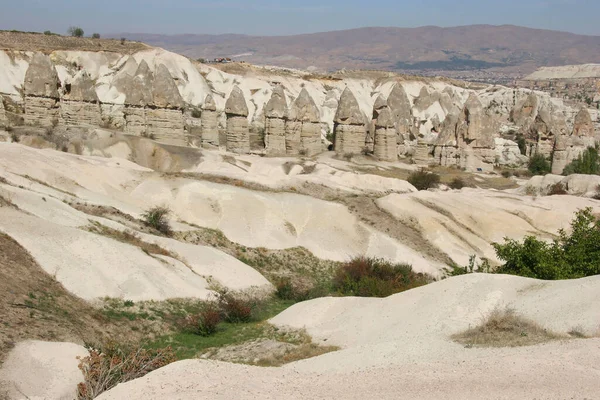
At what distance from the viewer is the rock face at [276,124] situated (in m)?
37.6

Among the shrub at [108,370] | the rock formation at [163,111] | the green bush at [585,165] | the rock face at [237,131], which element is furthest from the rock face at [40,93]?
the green bush at [585,165]

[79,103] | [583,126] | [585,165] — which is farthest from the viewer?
[583,126]

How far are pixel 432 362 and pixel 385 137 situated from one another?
31.7 metres

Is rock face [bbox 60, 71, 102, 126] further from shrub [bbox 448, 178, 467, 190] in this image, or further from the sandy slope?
the sandy slope

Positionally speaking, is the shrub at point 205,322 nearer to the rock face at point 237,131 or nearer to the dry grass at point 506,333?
the dry grass at point 506,333

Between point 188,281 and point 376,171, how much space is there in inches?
840

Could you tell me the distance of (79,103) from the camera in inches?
1246

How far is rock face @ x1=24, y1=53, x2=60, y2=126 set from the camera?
30.0 m

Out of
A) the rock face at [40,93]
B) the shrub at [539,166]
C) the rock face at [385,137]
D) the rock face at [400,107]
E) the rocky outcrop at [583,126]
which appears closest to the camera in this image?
the rock face at [40,93]

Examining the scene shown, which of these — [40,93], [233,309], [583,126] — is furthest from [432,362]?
[583,126]

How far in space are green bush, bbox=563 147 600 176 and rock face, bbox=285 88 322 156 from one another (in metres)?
16.7

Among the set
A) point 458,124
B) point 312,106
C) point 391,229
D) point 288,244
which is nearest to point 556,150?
point 458,124

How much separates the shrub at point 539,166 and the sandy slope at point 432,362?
35245 millimetres

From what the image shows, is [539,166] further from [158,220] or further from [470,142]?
[158,220]
